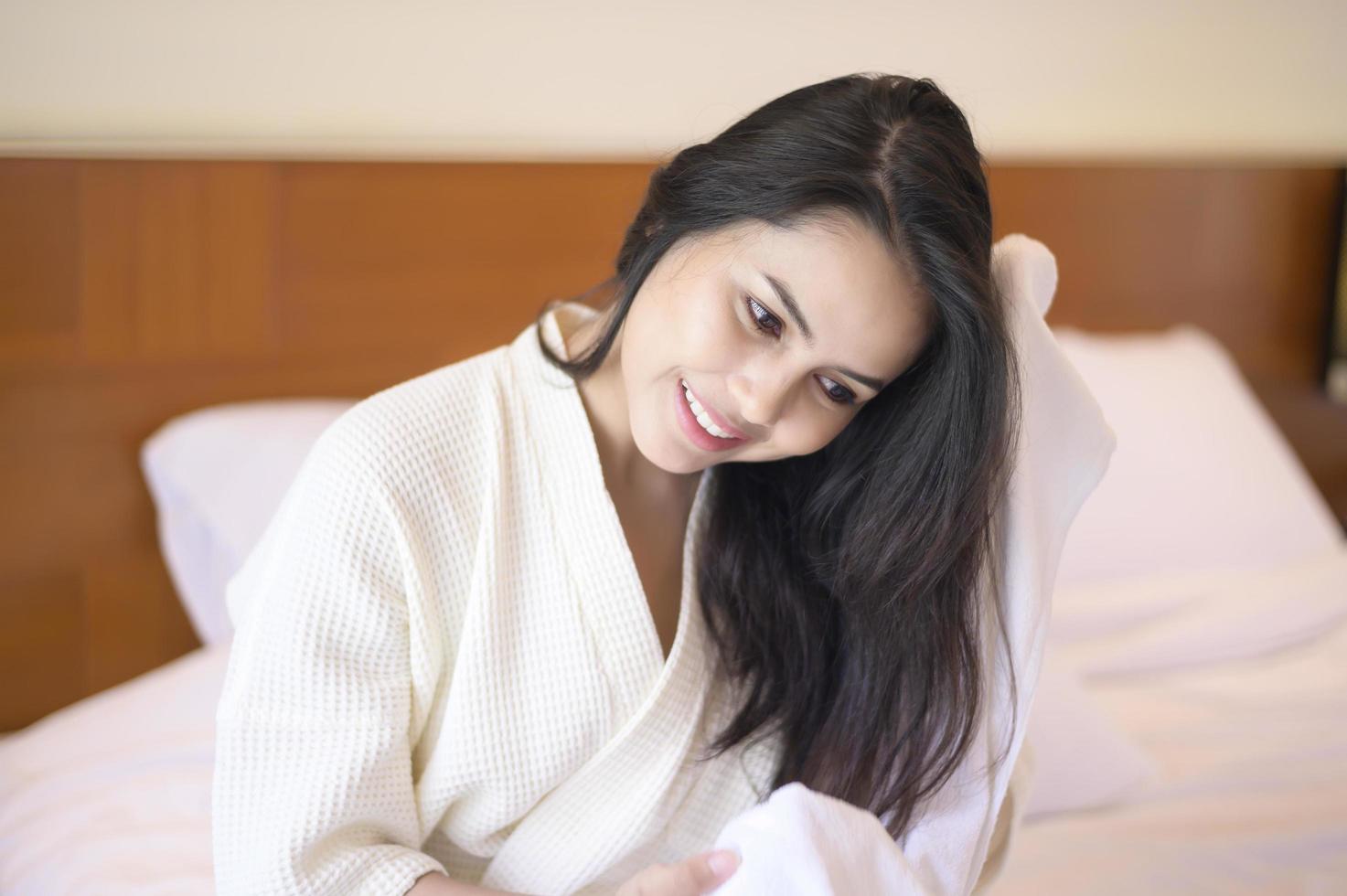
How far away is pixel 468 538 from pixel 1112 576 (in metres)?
1.22

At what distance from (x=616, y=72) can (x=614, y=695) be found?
107cm

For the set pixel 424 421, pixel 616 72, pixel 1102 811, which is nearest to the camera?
pixel 424 421

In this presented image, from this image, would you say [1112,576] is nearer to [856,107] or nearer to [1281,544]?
[1281,544]

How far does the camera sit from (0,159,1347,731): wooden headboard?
56.4 inches

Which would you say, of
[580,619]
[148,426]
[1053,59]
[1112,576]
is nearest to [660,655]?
[580,619]

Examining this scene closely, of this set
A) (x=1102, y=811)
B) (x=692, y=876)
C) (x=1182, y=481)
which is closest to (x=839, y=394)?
(x=692, y=876)

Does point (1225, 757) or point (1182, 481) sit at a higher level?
point (1182, 481)

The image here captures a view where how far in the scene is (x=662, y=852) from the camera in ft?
3.66

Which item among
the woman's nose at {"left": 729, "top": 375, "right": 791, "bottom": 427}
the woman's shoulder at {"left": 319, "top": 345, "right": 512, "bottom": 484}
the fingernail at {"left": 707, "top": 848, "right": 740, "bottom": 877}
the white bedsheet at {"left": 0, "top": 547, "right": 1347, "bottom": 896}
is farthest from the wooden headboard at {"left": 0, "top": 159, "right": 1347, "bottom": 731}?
the fingernail at {"left": 707, "top": 848, "right": 740, "bottom": 877}

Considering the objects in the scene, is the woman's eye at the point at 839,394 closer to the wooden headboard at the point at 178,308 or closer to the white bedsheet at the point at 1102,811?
the white bedsheet at the point at 1102,811

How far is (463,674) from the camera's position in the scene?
0.98m

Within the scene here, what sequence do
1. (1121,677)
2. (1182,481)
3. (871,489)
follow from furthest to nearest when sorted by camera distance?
(1182,481), (1121,677), (871,489)

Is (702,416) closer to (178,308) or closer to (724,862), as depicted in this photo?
(724,862)

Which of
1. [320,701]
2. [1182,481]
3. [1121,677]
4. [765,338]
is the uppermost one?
[765,338]
